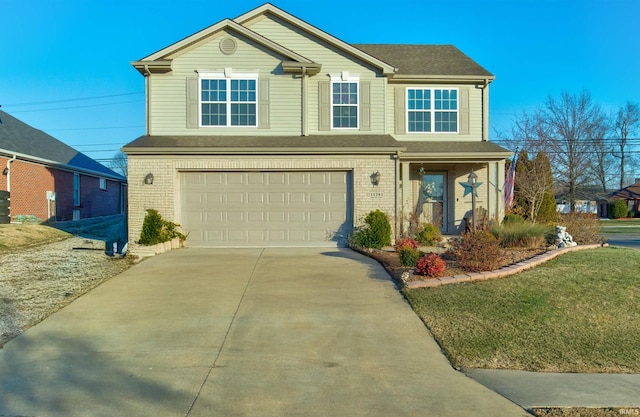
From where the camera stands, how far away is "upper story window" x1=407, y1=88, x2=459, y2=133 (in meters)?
16.8

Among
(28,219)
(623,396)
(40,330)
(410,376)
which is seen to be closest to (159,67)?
(40,330)

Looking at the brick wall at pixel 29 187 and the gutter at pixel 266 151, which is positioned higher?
the gutter at pixel 266 151

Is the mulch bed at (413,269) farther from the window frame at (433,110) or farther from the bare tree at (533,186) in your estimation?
the bare tree at (533,186)

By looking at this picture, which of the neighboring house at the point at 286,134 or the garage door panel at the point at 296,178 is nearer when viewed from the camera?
the neighboring house at the point at 286,134

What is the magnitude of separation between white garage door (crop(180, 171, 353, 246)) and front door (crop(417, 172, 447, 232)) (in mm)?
4679

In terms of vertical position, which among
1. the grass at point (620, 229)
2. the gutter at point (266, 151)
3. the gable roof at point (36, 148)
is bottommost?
the grass at point (620, 229)

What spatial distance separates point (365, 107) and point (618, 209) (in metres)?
42.9

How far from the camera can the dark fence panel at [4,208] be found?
65.1ft

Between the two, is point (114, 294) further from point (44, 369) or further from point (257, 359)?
point (257, 359)

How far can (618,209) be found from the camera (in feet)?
156

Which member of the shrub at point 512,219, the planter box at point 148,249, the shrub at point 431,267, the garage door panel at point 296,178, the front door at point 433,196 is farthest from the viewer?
the front door at point 433,196

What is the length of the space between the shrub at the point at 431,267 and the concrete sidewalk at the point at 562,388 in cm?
385

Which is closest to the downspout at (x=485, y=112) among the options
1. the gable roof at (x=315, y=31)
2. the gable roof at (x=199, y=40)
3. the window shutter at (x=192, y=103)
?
the gable roof at (x=315, y=31)

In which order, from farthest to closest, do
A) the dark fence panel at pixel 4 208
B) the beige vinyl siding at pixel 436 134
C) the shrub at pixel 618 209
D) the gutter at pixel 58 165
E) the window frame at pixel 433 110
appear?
1. the shrub at pixel 618 209
2. the gutter at pixel 58 165
3. the dark fence panel at pixel 4 208
4. the window frame at pixel 433 110
5. the beige vinyl siding at pixel 436 134
